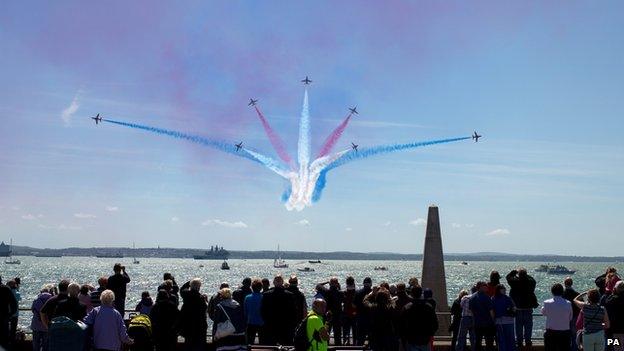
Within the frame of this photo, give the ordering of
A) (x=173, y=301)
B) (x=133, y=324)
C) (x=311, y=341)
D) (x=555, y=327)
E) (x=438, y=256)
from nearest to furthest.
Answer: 1. (x=311, y=341)
2. (x=133, y=324)
3. (x=173, y=301)
4. (x=555, y=327)
5. (x=438, y=256)

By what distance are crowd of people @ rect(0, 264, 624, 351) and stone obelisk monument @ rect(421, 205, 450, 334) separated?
3.87 m

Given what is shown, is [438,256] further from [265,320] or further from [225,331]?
[225,331]

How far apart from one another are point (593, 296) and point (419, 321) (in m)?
3.10

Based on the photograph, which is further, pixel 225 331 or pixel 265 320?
pixel 265 320

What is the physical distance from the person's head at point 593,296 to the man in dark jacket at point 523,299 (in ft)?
8.14

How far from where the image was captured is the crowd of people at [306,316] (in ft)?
38.3

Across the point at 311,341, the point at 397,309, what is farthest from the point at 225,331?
the point at 397,309

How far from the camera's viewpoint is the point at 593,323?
12938 mm

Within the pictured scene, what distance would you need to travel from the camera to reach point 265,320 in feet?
45.4

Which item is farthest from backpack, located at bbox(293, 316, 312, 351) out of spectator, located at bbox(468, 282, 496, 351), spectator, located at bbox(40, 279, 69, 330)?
spectator, located at bbox(468, 282, 496, 351)

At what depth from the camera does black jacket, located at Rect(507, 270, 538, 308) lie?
51.3ft

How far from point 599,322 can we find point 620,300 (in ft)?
1.72

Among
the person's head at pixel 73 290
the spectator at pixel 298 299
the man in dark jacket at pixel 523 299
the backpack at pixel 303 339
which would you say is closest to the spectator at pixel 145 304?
the spectator at pixel 298 299

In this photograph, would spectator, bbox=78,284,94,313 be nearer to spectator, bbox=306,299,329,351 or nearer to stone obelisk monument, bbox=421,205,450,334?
spectator, bbox=306,299,329,351
